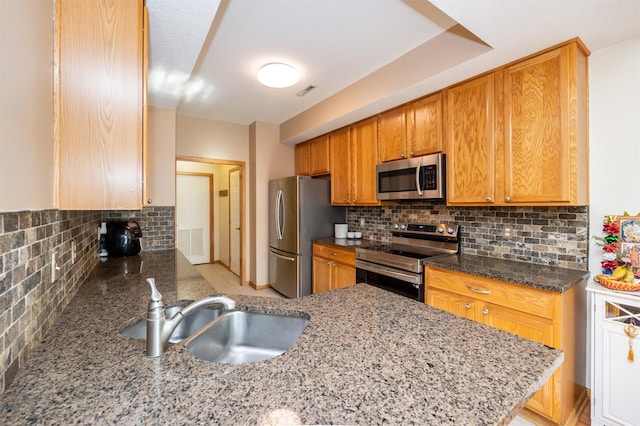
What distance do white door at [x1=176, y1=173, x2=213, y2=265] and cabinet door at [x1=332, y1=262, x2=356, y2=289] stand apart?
398 cm

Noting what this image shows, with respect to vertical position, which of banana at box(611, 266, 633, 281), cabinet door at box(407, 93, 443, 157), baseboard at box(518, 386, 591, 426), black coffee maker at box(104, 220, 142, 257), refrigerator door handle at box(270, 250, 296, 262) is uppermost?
cabinet door at box(407, 93, 443, 157)

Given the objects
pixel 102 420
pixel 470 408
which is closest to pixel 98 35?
pixel 102 420

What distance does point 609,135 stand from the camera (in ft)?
6.00

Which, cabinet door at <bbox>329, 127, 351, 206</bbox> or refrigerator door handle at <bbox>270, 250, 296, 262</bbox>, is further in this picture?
refrigerator door handle at <bbox>270, 250, 296, 262</bbox>

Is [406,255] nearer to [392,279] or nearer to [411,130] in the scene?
[392,279]

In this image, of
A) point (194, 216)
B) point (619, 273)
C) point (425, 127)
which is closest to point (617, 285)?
point (619, 273)

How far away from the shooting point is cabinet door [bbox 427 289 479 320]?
199 cm

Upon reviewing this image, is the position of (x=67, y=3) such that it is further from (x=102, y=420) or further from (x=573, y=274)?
(x=573, y=274)

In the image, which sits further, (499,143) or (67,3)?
(499,143)

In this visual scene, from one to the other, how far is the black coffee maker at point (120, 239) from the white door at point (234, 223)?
268 centimetres

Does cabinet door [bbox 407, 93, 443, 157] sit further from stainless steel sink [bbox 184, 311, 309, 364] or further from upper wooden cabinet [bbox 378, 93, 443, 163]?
stainless steel sink [bbox 184, 311, 309, 364]

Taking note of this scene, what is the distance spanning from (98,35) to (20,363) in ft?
3.63

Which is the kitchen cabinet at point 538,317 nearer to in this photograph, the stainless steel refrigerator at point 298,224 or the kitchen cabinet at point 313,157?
the stainless steel refrigerator at point 298,224

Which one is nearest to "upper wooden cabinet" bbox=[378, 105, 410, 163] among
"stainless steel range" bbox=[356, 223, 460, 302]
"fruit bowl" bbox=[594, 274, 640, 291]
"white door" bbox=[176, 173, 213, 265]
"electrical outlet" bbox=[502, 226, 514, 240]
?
"stainless steel range" bbox=[356, 223, 460, 302]
